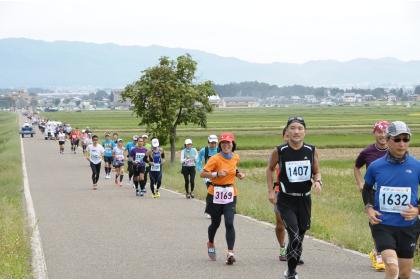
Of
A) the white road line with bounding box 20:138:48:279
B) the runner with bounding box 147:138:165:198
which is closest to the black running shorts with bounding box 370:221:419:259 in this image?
the white road line with bounding box 20:138:48:279

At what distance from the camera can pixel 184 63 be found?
35.2 m

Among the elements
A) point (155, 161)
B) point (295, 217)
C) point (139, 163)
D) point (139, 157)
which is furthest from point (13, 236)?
point (139, 157)

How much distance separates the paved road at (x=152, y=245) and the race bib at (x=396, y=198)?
216cm

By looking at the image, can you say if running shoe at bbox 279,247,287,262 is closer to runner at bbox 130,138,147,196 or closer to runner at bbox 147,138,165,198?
runner at bbox 147,138,165,198

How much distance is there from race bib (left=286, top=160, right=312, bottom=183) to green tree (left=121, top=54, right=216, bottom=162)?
2571cm

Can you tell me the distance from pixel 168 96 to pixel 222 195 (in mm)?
24183

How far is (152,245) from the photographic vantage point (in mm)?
11227

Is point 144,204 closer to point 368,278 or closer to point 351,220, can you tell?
point 351,220

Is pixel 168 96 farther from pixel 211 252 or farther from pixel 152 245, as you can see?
pixel 211 252

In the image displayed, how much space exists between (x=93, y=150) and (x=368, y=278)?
14.7 m

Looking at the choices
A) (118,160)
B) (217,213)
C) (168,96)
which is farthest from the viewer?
(168,96)

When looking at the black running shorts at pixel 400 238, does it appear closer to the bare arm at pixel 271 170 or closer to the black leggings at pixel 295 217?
the black leggings at pixel 295 217

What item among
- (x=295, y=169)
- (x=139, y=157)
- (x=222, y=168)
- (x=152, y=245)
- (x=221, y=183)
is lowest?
(x=152, y=245)

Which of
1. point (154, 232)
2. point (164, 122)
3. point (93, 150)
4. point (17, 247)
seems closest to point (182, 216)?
point (154, 232)
